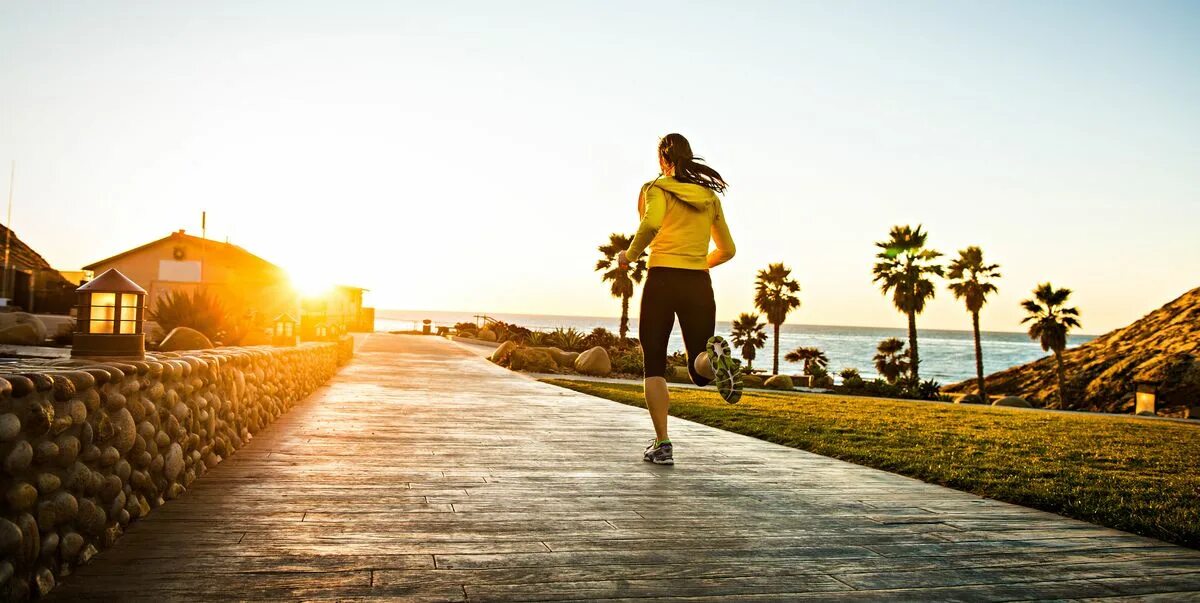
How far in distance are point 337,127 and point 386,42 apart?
356cm

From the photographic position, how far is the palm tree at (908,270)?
134ft

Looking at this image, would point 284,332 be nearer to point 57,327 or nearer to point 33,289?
point 57,327

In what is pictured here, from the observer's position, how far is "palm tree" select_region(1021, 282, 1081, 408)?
3834 centimetres

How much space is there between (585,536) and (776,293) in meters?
45.5

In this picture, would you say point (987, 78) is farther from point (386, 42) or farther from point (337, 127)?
point (337, 127)

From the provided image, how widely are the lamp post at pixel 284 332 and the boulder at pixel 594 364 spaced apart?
12056 millimetres

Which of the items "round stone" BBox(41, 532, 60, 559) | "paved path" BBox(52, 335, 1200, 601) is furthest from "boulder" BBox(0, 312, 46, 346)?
"round stone" BBox(41, 532, 60, 559)

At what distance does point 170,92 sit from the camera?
16625 millimetres

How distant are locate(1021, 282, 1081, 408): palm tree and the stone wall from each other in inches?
1649

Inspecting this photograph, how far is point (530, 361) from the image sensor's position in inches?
826

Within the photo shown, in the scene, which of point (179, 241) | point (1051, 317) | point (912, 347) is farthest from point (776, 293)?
point (179, 241)

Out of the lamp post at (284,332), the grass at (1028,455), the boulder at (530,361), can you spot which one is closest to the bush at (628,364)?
the boulder at (530,361)

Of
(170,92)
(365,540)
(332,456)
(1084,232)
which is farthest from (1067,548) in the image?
(1084,232)

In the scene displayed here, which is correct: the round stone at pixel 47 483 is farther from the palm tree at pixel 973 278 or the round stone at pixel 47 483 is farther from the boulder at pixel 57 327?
the palm tree at pixel 973 278
